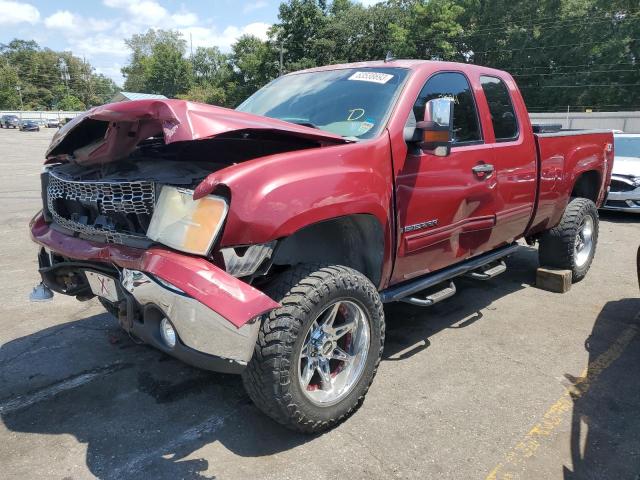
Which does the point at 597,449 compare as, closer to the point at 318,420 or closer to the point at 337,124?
the point at 318,420

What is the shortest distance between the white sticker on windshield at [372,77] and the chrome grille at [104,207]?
177 centimetres

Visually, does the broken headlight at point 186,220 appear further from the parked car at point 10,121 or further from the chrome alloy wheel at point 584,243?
the parked car at point 10,121

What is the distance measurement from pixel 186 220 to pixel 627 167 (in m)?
9.86

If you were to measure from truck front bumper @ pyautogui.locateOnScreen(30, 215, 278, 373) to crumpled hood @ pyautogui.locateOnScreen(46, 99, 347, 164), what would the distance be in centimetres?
58

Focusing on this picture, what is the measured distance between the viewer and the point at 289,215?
2520mm

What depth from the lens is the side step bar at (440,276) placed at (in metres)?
3.50

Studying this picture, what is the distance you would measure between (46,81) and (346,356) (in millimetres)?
124811

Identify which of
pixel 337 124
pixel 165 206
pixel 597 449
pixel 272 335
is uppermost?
pixel 337 124

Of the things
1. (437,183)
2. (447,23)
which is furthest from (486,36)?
(437,183)

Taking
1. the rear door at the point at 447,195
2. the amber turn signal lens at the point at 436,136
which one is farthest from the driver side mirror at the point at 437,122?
the rear door at the point at 447,195

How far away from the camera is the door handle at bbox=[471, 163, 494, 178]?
385 centimetres

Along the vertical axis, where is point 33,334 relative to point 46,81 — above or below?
below

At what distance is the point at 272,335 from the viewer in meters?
2.53

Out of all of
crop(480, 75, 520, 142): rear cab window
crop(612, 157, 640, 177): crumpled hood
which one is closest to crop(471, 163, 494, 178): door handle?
crop(480, 75, 520, 142): rear cab window
